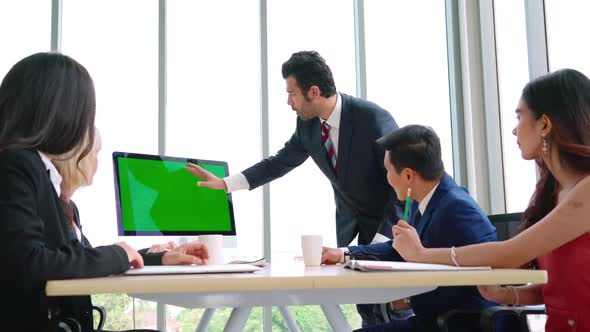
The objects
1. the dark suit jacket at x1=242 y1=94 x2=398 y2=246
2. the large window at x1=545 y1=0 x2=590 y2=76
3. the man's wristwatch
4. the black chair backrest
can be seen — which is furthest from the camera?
the large window at x1=545 y1=0 x2=590 y2=76

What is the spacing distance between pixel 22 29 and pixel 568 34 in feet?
10.7

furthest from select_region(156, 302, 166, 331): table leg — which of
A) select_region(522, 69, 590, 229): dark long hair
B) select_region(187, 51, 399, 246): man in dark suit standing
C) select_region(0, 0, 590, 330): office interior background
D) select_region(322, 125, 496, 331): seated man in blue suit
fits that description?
select_region(522, 69, 590, 229): dark long hair

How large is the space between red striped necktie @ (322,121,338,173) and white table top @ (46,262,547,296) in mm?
1855

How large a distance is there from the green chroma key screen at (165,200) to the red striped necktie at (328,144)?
66cm

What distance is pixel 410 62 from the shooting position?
417 centimetres

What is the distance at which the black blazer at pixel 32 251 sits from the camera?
108 cm

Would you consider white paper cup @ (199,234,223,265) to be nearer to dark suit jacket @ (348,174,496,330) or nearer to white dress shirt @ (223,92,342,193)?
dark suit jacket @ (348,174,496,330)

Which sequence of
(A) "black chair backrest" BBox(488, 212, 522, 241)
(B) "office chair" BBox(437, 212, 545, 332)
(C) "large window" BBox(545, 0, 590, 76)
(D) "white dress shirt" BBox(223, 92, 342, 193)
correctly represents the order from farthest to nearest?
(C) "large window" BBox(545, 0, 590, 76)
(D) "white dress shirt" BBox(223, 92, 342, 193)
(A) "black chair backrest" BBox(488, 212, 522, 241)
(B) "office chair" BBox(437, 212, 545, 332)

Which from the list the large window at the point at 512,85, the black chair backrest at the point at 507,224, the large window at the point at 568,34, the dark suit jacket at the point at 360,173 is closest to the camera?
the black chair backrest at the point at 507,224

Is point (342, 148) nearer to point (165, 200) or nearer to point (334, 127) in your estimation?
point (334, 127)

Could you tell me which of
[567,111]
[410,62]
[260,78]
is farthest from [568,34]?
[567,111]

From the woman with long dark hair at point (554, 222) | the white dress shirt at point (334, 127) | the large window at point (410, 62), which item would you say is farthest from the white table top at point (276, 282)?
the large window at point (410, 62)

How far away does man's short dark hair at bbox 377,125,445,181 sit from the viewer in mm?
1962

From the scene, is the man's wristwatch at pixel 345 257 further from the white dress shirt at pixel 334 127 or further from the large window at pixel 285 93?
the large window at pixel 285 93
